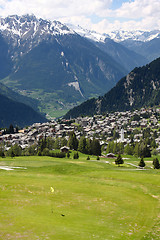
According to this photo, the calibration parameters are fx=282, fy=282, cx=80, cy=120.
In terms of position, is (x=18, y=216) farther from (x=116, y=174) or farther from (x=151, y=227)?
(x=116, y=174)

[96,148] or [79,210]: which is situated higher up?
[96,148]

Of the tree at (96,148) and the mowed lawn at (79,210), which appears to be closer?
the mowed lawn at (79,210)

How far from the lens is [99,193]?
157 feet

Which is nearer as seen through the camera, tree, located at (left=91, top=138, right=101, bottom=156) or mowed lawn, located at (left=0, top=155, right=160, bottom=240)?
mowed lawn, located at (left=0, top=155, right=160, bottom=240)

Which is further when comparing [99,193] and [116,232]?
[99,193]

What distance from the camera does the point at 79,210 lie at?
125 feet

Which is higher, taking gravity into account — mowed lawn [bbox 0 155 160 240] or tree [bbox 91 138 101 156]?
tree [bbox 91 138 101 156]

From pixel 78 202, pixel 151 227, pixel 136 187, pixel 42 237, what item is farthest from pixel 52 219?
pixel 136 187

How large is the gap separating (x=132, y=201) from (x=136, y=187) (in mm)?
10120

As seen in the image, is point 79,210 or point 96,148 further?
point 96,148

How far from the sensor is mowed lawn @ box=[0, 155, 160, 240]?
29.4 m

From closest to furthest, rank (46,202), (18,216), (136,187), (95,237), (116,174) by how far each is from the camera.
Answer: (95,237) → (18,216) → (46,202) → (136,187) → (116,174)

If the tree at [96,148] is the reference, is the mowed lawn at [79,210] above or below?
below

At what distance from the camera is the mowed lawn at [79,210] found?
29.4 metres
